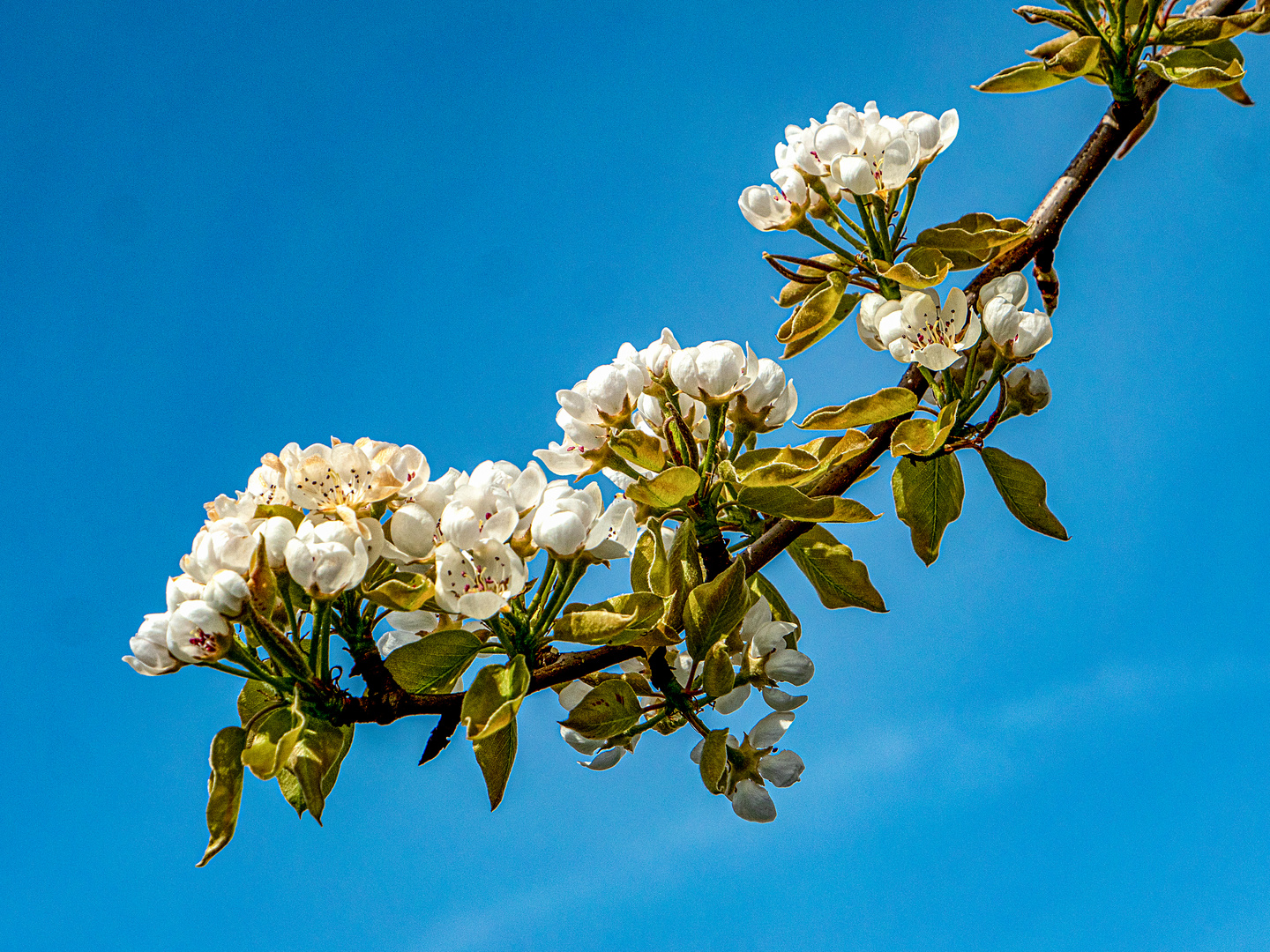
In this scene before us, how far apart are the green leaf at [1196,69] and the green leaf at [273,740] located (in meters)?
1.39

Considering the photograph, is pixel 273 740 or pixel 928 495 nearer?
pixel 273 740

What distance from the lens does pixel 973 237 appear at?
1.52 m

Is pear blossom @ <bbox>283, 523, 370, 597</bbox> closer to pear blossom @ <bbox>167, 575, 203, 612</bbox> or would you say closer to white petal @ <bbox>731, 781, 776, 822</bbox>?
pear blossom @ <bbox>167, 575, 203, 612</bbox>

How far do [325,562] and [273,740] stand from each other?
0.69 feet

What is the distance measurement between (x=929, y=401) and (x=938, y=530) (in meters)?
0.19

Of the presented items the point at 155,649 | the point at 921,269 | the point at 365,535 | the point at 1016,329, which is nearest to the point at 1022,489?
the point at 1016,329

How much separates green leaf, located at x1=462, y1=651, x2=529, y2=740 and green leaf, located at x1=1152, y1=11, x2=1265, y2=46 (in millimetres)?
1217

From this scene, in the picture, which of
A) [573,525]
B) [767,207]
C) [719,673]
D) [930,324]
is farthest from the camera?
[767,207]

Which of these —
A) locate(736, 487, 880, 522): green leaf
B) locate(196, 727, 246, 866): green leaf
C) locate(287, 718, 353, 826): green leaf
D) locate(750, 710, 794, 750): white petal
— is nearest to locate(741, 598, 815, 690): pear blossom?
locate(750, 710, 794, 750): white petal

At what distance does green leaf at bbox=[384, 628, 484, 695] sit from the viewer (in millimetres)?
1216

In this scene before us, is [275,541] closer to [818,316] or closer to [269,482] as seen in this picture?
[269,482]

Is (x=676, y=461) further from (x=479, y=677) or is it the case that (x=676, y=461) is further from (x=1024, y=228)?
(x=1024, y=228)

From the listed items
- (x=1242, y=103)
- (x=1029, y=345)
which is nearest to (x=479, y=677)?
(x=1029, y=345)

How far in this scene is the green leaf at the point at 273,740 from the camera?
1.13 meters
